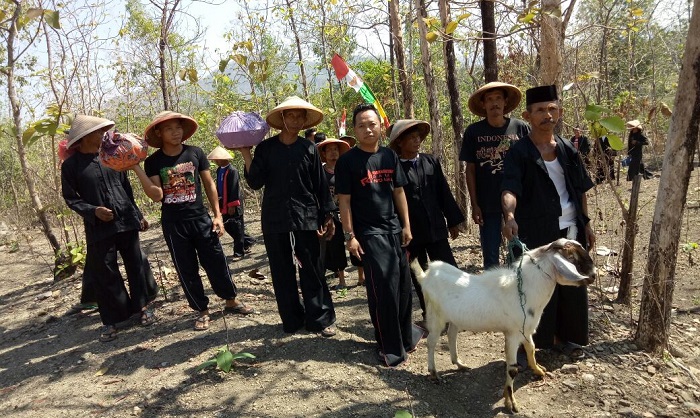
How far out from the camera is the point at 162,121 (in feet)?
12.9

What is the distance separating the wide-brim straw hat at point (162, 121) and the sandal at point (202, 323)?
67.7 inches

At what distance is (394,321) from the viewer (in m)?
3.40

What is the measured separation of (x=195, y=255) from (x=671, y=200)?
13.1 feet

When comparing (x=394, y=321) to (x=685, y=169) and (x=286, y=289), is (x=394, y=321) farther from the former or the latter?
(x=685, y=169)

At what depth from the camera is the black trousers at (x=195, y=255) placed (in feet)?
13.5

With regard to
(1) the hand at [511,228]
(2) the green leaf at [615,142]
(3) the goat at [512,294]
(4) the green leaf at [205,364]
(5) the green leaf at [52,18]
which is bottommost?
(4) the green leaf at [205,364]

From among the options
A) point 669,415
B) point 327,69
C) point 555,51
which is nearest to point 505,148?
point 555,51

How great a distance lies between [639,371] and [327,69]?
1204 centimetres

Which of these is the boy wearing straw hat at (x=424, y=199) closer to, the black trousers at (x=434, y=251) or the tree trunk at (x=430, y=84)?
the black trousers at (x=434, y=251)

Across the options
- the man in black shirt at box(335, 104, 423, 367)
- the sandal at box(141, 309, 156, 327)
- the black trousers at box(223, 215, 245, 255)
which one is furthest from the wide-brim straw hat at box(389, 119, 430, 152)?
the black trousers at box(223, 215, 245, 255)

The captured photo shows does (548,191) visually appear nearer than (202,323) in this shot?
Yes

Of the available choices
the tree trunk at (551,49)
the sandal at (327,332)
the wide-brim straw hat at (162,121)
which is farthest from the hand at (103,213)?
the tree trunk at (551,49)

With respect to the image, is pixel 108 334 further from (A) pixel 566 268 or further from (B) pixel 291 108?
(A) pixel 566 268

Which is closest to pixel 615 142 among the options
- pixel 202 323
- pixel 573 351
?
pixel 573 351
